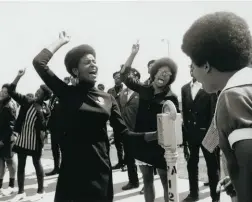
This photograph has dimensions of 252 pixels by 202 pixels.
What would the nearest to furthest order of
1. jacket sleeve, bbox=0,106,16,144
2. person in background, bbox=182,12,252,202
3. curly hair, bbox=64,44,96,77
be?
person in background, bbox=182,12,252,202 < curly hair, bbox=64,44,96,77 < jacket sleeve, bbox=0,106,16,144

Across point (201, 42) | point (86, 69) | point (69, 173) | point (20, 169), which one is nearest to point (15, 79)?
point (20, 169)

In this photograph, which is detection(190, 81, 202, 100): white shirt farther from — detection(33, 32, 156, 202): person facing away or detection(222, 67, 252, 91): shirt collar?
detection(222, 67, 252, 91): shirt collar

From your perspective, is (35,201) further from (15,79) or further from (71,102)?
(71,102)

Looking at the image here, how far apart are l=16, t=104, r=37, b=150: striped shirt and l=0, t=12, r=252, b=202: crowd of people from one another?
0.02 metres

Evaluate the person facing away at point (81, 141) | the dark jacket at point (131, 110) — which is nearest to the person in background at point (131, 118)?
the dark jacket at point (131, 110)

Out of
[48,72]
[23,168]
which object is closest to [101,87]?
[23,168]

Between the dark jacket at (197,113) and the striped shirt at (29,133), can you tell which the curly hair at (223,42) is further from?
the striped shirt at (29,133)

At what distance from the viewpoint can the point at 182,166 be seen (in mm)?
9234

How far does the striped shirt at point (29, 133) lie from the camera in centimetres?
642

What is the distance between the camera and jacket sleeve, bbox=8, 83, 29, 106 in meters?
5.82

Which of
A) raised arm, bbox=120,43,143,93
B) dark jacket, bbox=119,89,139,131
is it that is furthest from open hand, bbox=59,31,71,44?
dark jacket, bbox=119,89,139,131

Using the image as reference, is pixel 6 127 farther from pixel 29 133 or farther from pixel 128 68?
pixel 128 68

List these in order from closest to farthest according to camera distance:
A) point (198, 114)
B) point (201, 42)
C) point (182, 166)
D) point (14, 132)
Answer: point (201, 42) < point (198, 114) < point (14, 132) < point (182, 166)

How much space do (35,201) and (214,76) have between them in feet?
17.5
